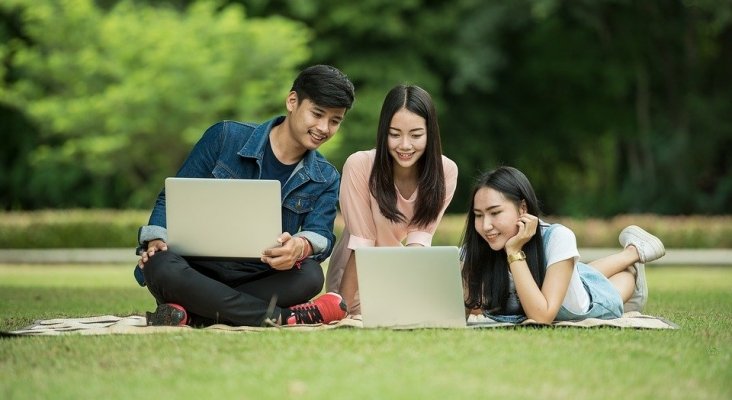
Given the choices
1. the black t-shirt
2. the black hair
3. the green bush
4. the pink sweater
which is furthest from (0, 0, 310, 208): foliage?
the black hair

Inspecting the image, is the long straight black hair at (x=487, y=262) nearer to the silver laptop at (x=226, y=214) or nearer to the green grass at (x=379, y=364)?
the green grass at (x=379, y=364)

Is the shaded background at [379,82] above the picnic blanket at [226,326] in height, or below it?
above

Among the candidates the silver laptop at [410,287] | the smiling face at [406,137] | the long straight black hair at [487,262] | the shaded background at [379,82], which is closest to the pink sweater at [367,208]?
the smiling face at [406,137]

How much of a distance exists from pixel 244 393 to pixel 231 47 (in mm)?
18550

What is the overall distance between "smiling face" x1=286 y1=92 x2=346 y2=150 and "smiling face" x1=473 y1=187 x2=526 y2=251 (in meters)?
0.86

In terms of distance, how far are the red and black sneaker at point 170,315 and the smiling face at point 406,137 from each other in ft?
4.62

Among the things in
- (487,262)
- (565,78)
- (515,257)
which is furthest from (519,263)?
(565,78)

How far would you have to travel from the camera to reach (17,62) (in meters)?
22.5

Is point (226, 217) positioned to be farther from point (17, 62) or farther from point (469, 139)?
point (469, 139)

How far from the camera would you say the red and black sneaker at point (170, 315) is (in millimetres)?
5621

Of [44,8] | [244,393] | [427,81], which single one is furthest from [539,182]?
[244,393]

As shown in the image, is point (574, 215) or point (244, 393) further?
point (574, 215)

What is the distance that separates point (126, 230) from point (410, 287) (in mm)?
13628

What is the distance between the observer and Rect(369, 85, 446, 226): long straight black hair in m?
6.13
